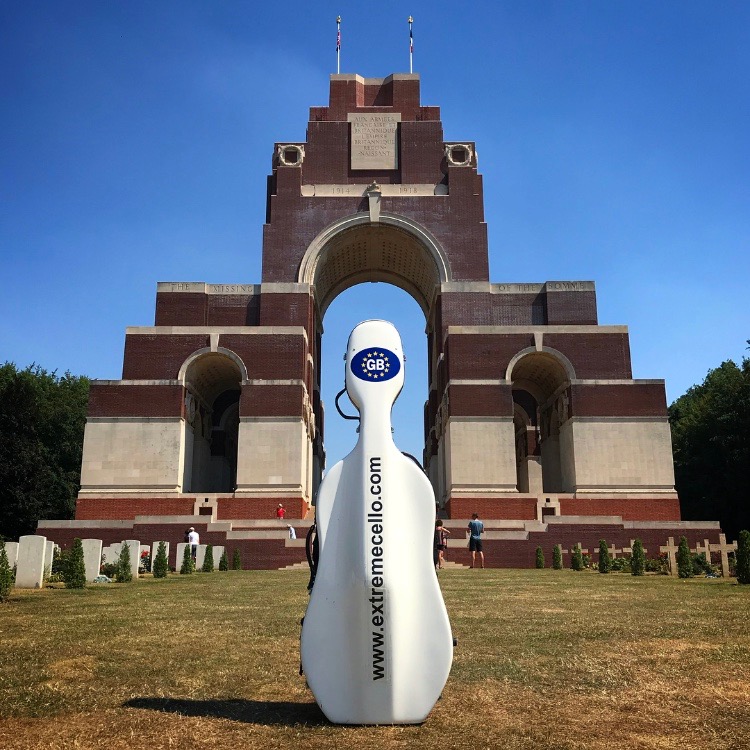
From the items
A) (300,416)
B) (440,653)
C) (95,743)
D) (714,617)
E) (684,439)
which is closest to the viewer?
(95,743)

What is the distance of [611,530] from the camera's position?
3011 cm

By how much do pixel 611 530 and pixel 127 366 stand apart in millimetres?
23658

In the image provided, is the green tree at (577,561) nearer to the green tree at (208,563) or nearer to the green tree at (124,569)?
the green tree at (208,563)

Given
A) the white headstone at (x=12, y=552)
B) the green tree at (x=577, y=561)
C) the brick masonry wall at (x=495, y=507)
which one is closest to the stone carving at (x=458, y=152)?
the brick masonry wall at (x=495, y=507)

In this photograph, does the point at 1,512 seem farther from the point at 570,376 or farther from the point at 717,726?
the point at 717,726

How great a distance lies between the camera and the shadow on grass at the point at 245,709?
16.4 feet

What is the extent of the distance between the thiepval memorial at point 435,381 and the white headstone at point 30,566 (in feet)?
43.6

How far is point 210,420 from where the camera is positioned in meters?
45.0

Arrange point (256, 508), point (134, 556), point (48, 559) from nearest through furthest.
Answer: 1. point (48, 559)
2. point (134, 556)
3. point (256, 508)

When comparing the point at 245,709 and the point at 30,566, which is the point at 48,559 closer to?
the point at 30,566

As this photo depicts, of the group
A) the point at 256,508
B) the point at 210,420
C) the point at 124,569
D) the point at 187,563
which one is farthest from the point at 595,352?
the point at 124,569

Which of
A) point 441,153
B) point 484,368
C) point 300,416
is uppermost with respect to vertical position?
point 441,153

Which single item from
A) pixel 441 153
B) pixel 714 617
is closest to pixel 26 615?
pixel 714 617

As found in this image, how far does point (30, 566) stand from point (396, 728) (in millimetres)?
14250
